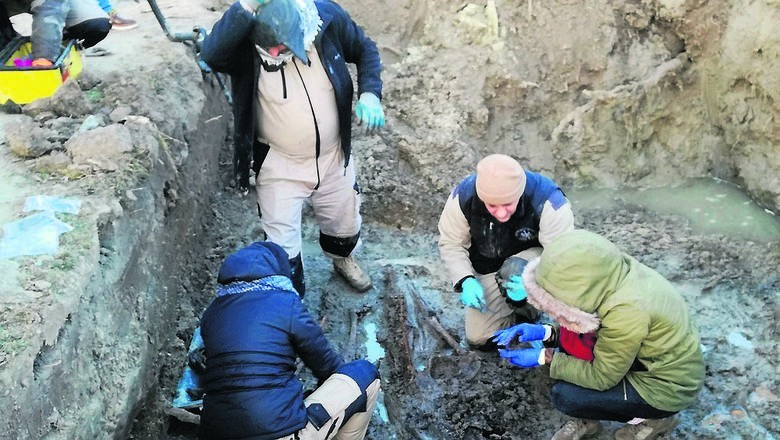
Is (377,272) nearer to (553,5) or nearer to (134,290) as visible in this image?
(134,290)

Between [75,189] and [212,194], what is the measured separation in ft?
5.02

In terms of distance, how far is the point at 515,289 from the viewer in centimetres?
336

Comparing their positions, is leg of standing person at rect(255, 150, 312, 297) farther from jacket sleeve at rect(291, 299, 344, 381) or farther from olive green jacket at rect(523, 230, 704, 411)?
olive green jacket at rect(523, 230, 704, 411)

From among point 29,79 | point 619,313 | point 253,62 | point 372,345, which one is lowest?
point 372,345

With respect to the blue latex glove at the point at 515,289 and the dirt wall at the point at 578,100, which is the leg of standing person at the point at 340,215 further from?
the blue latex glove at the point at 515,289

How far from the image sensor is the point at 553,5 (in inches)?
217

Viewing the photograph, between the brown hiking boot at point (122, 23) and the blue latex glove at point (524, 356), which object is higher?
the brown hiking boot at point (122, 23)

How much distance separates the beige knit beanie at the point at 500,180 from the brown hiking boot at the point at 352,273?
1.49 meters

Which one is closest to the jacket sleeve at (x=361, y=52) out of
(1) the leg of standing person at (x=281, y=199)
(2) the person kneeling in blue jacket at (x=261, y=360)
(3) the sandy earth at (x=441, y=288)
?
(1) the leg of standing person at (x=281, y=199)

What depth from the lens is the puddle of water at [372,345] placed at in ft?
13.3

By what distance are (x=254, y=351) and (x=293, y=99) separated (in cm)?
143

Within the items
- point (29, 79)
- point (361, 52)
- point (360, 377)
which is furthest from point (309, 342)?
point (29, 79)

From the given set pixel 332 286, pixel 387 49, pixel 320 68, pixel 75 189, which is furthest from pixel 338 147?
pixel 387 49

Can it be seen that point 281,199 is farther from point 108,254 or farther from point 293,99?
point 108,254
